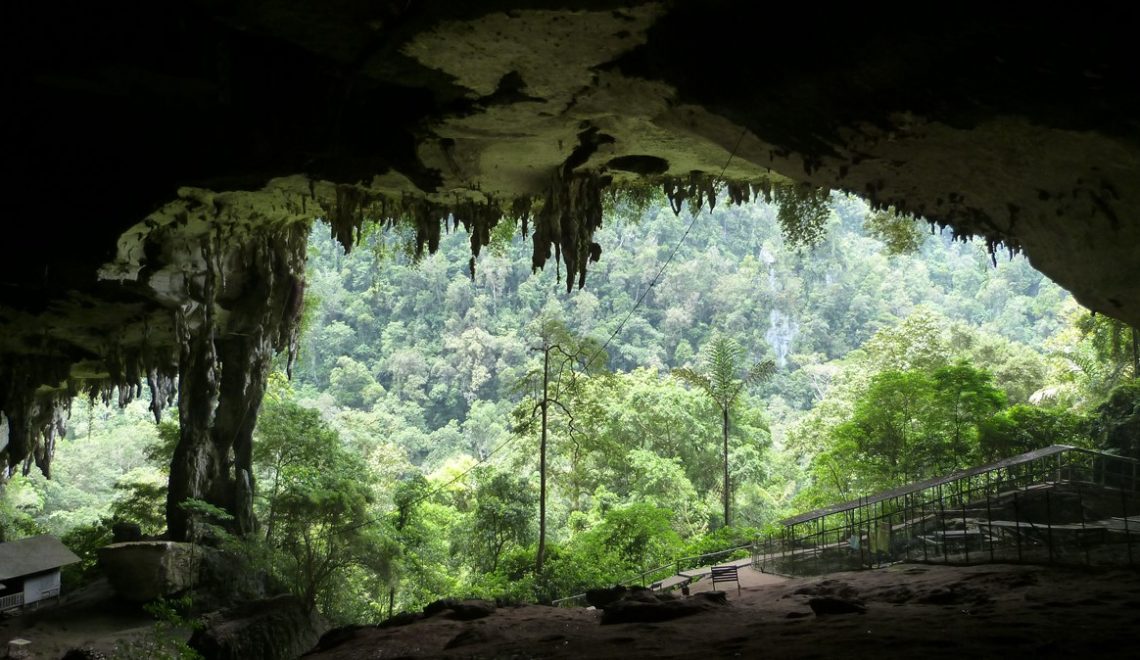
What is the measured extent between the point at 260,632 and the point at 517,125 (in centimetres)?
880

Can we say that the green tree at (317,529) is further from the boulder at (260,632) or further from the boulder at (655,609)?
the boulder at (655,609)

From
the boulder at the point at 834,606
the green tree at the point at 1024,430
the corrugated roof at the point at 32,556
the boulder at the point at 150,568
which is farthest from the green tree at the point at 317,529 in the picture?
the green tree at the point at 1024,430

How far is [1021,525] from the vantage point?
31.2 ft

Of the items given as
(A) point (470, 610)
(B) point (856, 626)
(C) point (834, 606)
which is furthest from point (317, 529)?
(B) point (856, 626)

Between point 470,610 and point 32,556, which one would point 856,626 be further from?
point 32,556

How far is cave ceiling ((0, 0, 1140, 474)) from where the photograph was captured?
596cm

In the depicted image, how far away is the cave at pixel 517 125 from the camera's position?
236 inches

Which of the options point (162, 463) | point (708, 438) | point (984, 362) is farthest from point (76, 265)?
point (984, 362)

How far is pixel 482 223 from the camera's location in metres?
12.5

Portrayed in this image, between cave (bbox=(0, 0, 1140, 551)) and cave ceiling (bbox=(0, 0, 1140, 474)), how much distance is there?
3 centimetres

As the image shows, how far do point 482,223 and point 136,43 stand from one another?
5667 millimetres

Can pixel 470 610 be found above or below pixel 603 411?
below

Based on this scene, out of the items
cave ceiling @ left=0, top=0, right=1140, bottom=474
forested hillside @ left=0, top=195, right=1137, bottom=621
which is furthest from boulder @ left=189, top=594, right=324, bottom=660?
cave ceiling @ left=0, top=0, right=1140, bottom=474

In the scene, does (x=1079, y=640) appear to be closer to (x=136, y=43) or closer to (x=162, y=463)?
(x=136, y=43)
